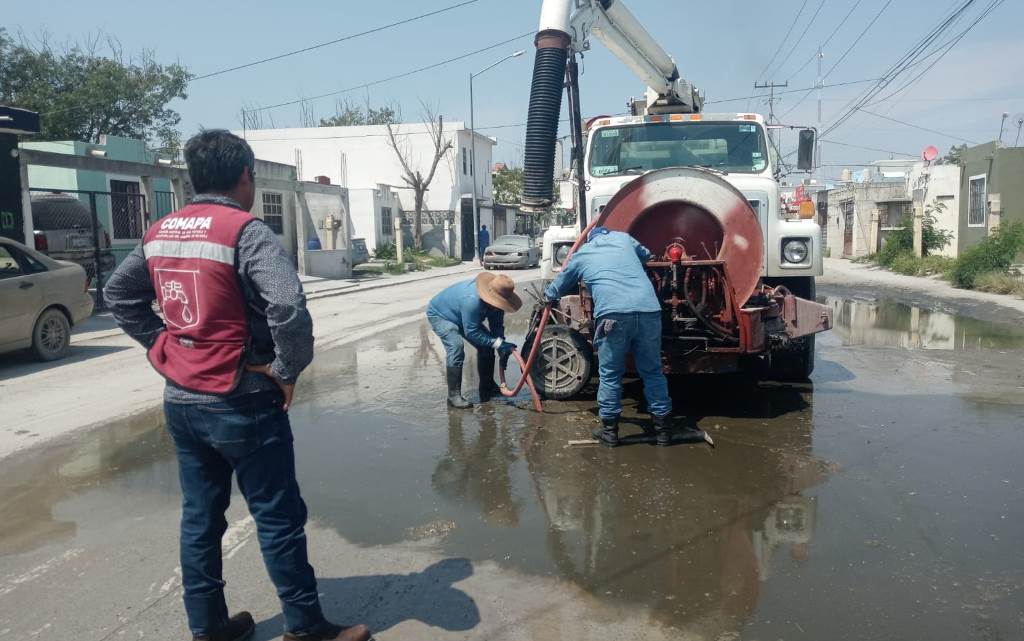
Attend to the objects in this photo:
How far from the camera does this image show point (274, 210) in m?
25.5

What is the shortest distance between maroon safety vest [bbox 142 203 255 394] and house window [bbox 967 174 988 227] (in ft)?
83.5

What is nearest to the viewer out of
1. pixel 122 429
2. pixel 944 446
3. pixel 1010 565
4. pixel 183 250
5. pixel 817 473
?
pixel 183 250

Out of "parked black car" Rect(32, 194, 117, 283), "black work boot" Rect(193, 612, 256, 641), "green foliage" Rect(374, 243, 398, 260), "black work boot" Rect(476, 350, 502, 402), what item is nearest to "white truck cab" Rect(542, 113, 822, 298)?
"black work boot" Rect(476, 350, 502, 402)

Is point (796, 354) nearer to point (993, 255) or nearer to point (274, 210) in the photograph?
point (993, 255)

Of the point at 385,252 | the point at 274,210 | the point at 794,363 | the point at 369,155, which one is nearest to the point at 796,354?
the point at 794,363

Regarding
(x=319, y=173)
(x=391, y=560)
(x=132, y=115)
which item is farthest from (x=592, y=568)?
(x=319, y=173)

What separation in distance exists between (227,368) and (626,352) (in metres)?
3.28

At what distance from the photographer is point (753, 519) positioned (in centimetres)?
438

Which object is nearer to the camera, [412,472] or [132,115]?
[412,472]

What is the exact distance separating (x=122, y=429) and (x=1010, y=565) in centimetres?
632

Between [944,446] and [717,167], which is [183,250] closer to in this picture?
[944,446]

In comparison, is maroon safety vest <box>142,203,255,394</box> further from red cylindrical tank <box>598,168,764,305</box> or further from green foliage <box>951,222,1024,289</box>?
green foliage <box>951,222,1024,289</box>

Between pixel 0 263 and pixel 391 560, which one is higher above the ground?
A: pixel 0 263

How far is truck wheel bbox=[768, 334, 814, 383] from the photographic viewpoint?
24.8 feet
